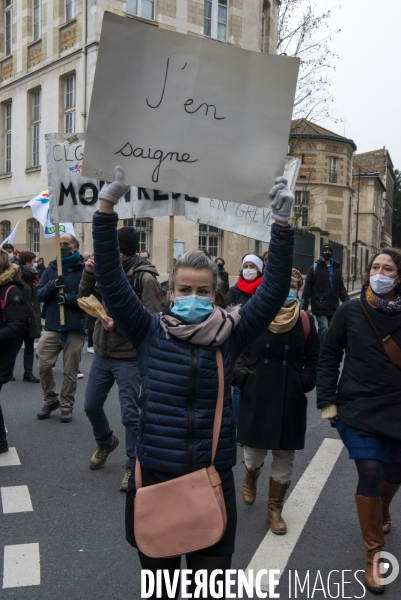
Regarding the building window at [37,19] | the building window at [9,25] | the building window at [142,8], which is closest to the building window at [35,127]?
the building window at [37,19]

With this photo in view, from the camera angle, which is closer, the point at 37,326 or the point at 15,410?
the point at 15,410

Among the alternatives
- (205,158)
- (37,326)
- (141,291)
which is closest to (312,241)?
(37,326)

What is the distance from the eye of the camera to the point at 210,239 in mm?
23000

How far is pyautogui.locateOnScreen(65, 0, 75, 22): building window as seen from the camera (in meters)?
20.5

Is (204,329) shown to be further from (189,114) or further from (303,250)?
(303,250)

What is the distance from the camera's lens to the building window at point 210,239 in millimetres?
22688

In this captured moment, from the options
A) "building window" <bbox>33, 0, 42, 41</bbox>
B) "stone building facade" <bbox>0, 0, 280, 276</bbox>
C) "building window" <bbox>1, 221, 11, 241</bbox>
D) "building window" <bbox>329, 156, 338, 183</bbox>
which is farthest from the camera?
"building window" <bbox>329, 156, 338, 183</bbox>

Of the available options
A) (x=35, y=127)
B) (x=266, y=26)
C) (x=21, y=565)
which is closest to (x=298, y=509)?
(x=21, y=565)

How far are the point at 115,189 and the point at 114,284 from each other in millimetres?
373

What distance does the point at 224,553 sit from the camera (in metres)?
2.41

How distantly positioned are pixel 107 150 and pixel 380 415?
2.07 m

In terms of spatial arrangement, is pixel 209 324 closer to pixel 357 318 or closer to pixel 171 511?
pixel 171 511

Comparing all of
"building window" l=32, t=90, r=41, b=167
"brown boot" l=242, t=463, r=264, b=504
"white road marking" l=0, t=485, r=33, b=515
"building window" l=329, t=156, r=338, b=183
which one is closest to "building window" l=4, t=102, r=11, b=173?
"building window" l=32, t=90, r=41, b=167

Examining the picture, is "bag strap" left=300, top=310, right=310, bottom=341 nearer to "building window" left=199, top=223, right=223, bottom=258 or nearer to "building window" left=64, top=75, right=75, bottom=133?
"building window" left=199, top=223, right=223, bottom=258
